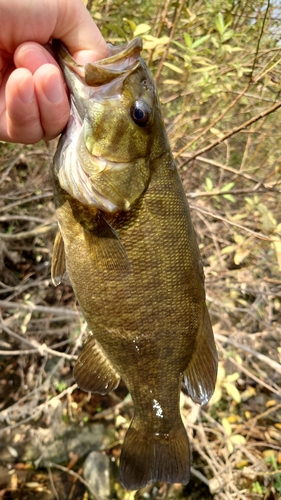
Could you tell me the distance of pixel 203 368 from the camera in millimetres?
1423

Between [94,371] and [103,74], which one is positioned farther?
[94,371]

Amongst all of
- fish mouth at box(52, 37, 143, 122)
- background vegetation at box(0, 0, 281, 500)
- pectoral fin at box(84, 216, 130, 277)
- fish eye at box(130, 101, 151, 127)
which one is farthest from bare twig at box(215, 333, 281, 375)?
fish mouth at box(52, 37, 143, 122)

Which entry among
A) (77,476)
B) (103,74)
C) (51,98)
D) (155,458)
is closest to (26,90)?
Answer: (51,98)

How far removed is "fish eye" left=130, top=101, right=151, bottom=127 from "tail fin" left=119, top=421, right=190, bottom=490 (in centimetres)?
115

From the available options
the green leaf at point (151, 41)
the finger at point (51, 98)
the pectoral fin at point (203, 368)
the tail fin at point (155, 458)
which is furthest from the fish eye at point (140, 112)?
the tail fin at point (155, 458)

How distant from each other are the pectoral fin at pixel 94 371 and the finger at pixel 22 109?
2.53ft

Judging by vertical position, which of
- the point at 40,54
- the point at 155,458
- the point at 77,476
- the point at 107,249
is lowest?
the point at 77,476

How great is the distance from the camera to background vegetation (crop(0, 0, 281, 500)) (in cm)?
272

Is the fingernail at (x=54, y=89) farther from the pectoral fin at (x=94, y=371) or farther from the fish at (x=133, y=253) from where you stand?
the pectoral fin at (x=94, y=371)

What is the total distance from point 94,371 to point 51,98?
3.22 ft

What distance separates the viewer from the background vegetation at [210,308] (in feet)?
8.93

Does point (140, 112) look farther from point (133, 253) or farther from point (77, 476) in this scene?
point (77, 476)

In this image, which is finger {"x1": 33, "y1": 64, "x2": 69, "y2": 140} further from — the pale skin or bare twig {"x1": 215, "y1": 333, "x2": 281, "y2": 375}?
bare twig {"x1": 215, "y1": 333, "x2": 281, "y2": 375}

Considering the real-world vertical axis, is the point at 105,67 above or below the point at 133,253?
above
